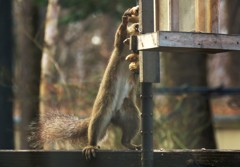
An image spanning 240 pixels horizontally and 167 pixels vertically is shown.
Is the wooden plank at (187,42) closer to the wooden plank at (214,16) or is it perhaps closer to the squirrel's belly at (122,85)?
the wooden plank at (214,16)

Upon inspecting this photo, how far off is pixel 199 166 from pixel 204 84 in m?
8.50

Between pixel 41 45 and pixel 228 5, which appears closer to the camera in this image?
pixel 41 45

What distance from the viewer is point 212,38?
411 centimetres

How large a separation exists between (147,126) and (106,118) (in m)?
2.34

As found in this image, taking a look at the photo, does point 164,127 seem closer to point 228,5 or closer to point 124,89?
point 124,89

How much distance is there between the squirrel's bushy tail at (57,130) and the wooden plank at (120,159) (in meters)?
1.30

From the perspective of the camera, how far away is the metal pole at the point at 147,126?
4.02 meters

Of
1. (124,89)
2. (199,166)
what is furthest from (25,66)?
(199,166)

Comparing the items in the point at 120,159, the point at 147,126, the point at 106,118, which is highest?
the point at 106,118

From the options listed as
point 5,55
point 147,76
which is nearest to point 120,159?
point 147,76

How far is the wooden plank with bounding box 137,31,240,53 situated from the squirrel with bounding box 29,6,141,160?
2.03 meters

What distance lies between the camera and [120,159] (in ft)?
15.1

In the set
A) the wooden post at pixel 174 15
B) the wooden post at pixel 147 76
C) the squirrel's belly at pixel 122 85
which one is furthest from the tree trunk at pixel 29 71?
Result: the wooden post at pixel 174 15

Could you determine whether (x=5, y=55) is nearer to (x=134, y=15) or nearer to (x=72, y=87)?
(x=134, y=15)
